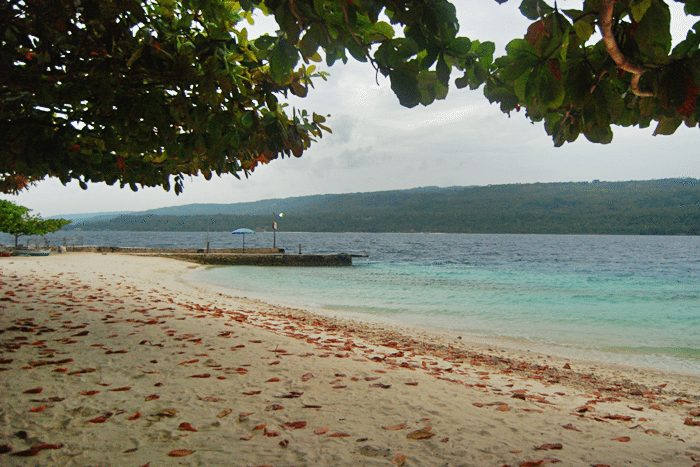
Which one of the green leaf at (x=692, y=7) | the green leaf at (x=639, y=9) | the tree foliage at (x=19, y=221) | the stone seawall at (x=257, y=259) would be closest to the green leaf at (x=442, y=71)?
the green leaf at (x=639, y=9)

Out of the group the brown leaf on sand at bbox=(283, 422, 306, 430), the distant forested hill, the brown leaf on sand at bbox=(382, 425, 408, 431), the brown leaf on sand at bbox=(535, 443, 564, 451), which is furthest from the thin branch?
the distant forested hill

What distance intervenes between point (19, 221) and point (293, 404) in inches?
1182

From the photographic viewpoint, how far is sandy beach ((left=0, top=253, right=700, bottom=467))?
3.13m

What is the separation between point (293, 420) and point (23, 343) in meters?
4.44

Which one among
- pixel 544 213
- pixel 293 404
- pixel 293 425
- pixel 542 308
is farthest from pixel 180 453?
pixel 544 213

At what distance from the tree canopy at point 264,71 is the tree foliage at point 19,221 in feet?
82.0

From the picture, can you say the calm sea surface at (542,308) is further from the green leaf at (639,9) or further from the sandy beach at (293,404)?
the green leaf at (639,9)

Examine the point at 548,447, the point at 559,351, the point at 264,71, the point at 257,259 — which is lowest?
the point at 559,351

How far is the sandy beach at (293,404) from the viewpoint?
3.13m

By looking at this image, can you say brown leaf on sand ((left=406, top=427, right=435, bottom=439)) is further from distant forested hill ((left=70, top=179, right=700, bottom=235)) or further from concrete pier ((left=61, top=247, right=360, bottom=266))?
distant forested hill ((left=70, top=179, right=700, bottom=235))

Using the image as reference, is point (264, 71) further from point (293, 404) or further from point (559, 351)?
point (559, 351)

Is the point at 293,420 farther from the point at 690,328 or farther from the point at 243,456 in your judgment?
the point at 690,328

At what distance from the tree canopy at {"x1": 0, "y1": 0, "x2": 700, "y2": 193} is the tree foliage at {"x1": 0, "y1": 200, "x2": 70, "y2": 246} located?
25006mm

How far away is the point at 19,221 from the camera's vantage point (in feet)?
84.8
